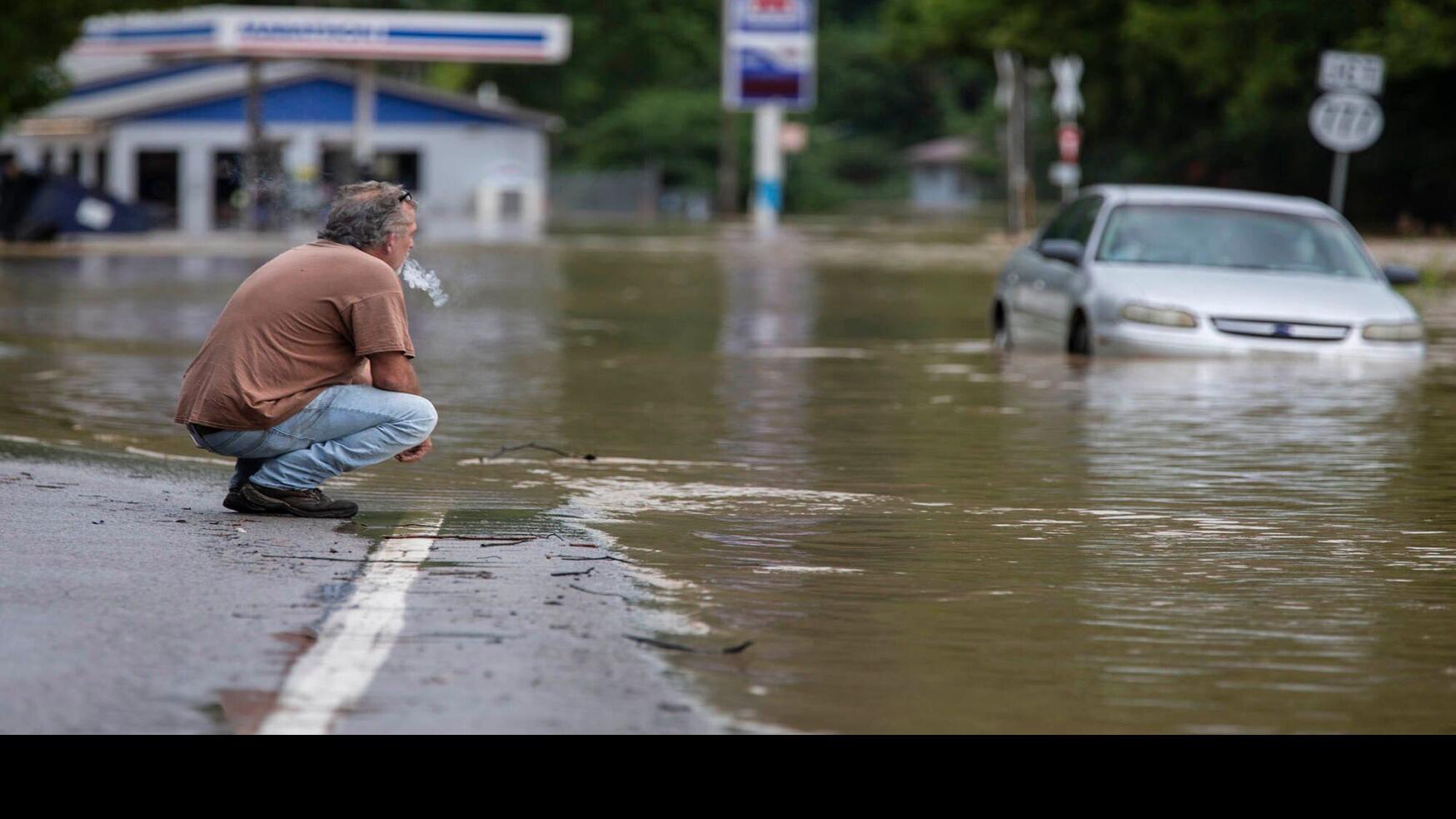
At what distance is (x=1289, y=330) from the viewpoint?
51.8 ft

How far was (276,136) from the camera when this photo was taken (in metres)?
65.1

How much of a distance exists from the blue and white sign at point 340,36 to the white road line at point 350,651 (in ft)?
161

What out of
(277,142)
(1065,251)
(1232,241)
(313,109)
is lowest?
(277,142)

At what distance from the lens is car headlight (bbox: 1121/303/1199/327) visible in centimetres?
1595

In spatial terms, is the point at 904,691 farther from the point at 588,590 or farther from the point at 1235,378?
the point at 1235,378

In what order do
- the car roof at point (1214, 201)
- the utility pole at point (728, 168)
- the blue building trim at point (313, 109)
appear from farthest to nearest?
the utility pole at point (728, 168) → the blue building trim at point (313, 109) → the car roof at point (1214, 201)

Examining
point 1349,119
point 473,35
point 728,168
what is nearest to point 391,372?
point 1349,119

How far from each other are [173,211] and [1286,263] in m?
50.3

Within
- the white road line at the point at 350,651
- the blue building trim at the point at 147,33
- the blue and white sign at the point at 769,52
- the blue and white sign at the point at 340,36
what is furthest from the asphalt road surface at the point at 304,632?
the blue and white sign at the point at 769,52

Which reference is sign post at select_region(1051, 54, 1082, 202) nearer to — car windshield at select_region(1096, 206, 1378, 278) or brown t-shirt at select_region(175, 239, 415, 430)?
car windshield at select_region(1096, 206, 1378, 278)

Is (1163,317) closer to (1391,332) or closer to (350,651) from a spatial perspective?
(1391,332)

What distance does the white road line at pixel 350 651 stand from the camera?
5.63 metres

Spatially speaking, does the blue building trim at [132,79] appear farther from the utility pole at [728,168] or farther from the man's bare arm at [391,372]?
the man's bare arm at [391,372]

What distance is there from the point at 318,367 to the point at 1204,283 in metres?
8.83
